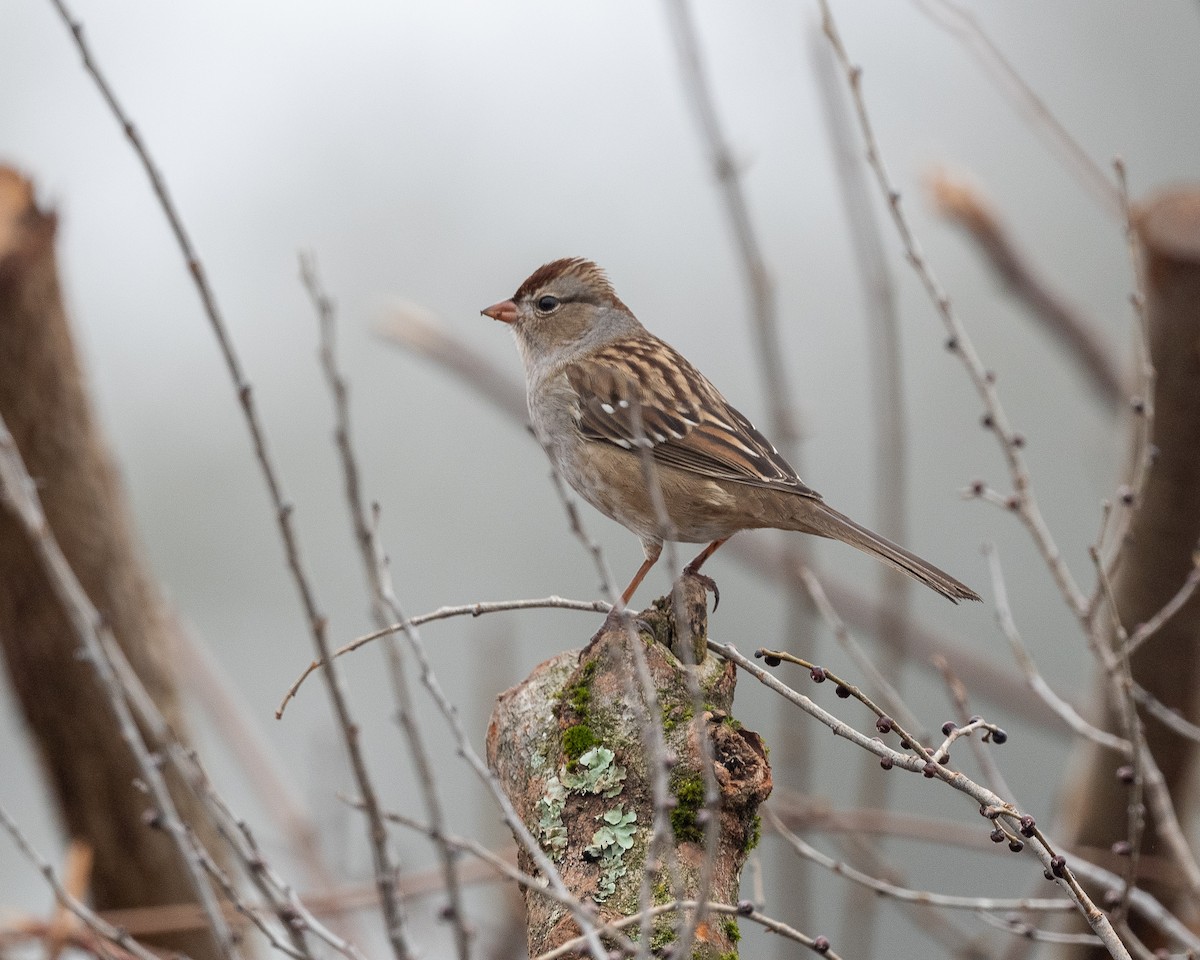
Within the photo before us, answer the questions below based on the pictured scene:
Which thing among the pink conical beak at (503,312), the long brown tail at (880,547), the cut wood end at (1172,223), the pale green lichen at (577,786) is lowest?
the pale green lichen at (577,786)

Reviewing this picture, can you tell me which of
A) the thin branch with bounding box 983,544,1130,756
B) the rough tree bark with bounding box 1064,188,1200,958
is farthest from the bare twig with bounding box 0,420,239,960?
the rough tree bark with bounding box 1064,188,1200,958

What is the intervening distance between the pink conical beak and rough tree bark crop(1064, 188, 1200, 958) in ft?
7.33

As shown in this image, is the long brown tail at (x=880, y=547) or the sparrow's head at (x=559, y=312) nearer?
the long brown tail at (x=880, y=547)

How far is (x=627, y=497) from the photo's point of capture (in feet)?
13.3

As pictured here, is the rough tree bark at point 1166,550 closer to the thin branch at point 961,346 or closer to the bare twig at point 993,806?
the thin branch at point 961,346

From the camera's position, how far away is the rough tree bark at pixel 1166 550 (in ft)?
14.1

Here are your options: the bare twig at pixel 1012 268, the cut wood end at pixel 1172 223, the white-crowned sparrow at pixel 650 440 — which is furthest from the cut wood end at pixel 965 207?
the white-crowned sparrow at pixel 650 440

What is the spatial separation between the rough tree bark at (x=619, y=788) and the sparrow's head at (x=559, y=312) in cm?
244

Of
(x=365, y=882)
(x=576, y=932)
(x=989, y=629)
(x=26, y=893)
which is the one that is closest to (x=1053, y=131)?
(x=576, y=932)

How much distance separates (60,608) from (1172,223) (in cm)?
410

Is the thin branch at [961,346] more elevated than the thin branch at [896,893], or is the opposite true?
the thin branch at [961,346]

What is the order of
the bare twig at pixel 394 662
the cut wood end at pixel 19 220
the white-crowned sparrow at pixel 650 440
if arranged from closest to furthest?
the bare twig at pixel 394 662 → the white-crowned sparrow at pixel 650 440 → the cut wood end at pixel 19 220

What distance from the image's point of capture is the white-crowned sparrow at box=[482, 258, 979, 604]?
391 centimetres

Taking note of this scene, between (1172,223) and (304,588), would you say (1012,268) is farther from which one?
(304,588)
